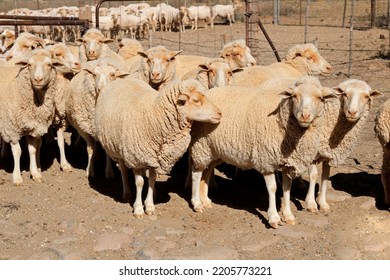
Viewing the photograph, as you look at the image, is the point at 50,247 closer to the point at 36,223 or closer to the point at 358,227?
the point at 36,223

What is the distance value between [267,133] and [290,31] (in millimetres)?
18107

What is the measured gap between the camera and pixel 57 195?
707 cm

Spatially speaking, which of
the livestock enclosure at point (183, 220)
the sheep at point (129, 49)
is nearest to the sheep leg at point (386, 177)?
the livestock enclosure at point (183, 220)

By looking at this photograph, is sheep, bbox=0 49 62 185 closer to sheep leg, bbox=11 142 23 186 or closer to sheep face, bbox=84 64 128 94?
sheep leg, bbox=11 142 23 186

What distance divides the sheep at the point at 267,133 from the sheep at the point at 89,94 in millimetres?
1504

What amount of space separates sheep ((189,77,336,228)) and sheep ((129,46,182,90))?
1.64 m

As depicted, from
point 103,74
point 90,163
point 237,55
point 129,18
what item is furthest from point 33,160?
point 129,18

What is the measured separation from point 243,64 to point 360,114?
129 inches

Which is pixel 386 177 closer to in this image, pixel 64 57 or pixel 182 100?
pixel 182 100

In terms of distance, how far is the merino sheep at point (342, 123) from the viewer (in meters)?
5.94

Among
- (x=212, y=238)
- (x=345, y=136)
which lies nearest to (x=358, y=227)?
(x=345, y=136)

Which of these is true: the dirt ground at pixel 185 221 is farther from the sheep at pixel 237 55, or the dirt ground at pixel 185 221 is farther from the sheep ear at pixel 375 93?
the sheep at pixel 237 55

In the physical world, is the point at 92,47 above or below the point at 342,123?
above

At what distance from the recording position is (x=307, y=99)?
541 centimetres
